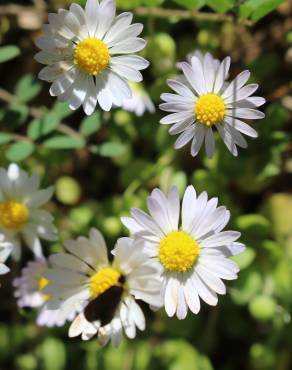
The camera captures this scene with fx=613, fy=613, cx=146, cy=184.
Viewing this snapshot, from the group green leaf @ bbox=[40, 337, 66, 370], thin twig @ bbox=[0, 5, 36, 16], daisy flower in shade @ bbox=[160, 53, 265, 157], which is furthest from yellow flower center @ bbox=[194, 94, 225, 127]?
green leaf @ bbox=[40, 337, 66, 370]

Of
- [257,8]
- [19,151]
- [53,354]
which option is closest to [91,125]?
[19,151]

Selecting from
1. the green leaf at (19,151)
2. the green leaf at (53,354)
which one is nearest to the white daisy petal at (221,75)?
the green leaf at (19,151)

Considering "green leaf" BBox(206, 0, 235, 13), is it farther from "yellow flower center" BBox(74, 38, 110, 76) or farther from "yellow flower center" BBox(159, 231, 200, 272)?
"yellow flower center" BBox(159, 231, 200, 272)

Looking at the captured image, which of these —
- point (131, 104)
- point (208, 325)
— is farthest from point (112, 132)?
point (208, 325)

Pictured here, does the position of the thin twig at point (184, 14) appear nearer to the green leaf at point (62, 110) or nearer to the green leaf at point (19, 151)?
the green leaf at point (62, 110)

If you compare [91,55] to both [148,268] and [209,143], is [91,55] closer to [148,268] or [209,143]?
[209,143]

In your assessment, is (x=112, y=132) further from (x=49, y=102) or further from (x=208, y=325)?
(x=208, y=325)
